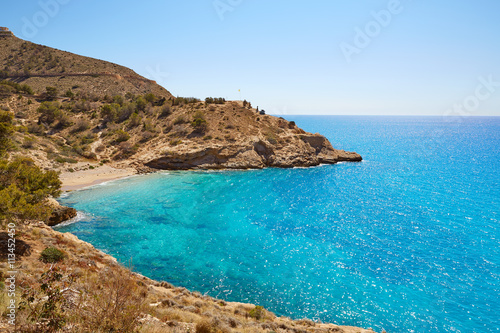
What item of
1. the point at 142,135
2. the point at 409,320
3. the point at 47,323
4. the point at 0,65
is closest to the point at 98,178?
the point at 142,135

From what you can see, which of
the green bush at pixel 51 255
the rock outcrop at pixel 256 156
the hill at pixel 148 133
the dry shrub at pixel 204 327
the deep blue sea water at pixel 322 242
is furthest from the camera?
the rock outcrop at pixel 256 156

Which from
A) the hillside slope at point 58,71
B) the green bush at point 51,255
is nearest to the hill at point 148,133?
the hillside slope at point 58,71

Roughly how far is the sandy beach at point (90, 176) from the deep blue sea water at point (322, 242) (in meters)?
3.78

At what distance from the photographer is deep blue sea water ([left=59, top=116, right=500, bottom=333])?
16469 millimetres

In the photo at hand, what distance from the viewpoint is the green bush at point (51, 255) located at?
14.0 metres

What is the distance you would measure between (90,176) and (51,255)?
33.5 meters

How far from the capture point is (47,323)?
6238mm

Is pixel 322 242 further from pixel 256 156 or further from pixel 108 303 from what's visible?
pixel 256 156

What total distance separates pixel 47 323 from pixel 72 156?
5143 centimetres

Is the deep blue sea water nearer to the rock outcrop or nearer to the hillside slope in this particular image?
the rock outcrop

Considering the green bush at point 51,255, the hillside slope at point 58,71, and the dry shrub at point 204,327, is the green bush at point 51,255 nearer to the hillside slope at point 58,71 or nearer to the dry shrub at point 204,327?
the dry shrub at point 204,327

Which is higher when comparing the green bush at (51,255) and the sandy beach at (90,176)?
the sandy beach at (90,176)

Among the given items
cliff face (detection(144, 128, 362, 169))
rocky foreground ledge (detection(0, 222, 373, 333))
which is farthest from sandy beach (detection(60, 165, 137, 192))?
rocky foreground ledge (detection(0, 222, 373, 333))

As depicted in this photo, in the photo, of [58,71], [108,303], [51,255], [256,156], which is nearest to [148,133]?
[256,156]
